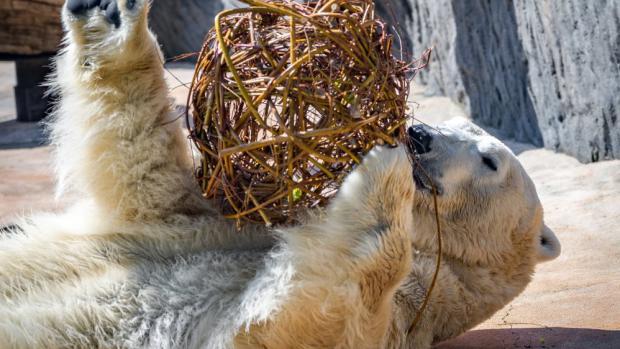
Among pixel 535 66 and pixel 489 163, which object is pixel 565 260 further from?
pixel 535 66

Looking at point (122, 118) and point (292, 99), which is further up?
point (292, 99)

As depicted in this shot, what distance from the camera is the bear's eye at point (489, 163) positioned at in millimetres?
2914

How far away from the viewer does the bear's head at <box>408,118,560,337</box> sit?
9.17ft

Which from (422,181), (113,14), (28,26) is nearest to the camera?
(113,14)

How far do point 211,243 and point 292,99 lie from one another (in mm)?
683

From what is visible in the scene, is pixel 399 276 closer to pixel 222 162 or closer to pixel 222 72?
pixel 222 162

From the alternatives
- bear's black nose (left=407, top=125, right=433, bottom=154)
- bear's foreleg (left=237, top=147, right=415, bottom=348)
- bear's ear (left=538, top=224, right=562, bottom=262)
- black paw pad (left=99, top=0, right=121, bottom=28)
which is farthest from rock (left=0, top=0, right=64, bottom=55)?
bear's foreleg (left=237, top=147, right=415, bottom=348)

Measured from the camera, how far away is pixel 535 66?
6043 mm

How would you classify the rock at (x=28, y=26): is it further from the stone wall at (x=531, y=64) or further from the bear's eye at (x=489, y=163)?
the bear's eye at (x=489, y=163)

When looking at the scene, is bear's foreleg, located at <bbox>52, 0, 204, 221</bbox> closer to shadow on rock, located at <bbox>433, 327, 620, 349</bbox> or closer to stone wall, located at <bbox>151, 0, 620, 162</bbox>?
shadow on rock, located at <bbox>433, 327, 620, 349</bbox>

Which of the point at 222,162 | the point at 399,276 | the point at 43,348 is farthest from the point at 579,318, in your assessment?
the point at 43,348

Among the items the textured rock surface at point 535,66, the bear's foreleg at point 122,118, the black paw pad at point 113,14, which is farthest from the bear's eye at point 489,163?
the textured rock surface at point 535,66

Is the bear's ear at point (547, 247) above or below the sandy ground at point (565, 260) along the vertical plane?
above

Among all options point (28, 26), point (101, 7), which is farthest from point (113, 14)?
point (28, 26)
